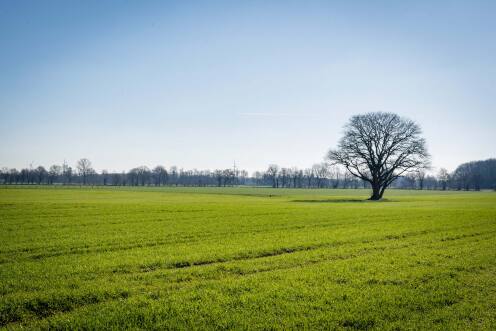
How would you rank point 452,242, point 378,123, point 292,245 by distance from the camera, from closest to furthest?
point 292,245
point 452,242
point 378,123

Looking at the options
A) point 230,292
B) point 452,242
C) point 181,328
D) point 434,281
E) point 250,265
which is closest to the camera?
point 181,328

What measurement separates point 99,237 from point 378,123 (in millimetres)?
66450

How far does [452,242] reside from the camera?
18641 millimetres

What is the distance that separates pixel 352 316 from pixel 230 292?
11.3ft

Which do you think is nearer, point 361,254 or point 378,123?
point 361,254

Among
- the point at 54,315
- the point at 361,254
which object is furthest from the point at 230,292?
the point at 361,254

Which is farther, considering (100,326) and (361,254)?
(361,254)

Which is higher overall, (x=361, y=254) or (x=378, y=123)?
Answer: (x=378, y=123)

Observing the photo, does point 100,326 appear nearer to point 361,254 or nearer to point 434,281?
point 434,281

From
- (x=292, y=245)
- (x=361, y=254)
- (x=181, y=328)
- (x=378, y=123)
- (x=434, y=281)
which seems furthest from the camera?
(x=378, y=123)

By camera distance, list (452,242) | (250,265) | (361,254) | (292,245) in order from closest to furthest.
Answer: (250,265)
(361,254)
(292,245)
(452,242)

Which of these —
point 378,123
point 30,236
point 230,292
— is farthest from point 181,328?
point 378,123

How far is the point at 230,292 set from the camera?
9.90 metres

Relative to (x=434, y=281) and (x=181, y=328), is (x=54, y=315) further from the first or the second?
(x=434, y=281)
